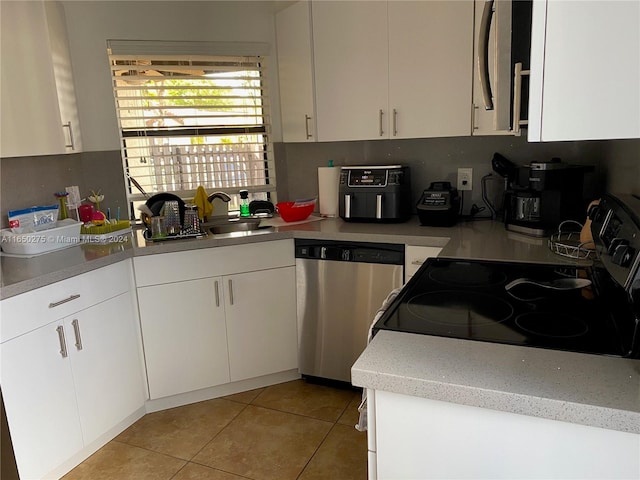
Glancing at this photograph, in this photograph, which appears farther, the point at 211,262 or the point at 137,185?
the point at 137,185

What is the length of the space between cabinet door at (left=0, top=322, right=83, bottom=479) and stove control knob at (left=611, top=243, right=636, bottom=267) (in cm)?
202

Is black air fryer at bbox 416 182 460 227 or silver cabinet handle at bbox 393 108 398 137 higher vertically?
silver cabinet handle at bbox 393 108 398 137

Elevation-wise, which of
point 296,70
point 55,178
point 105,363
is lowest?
point 105,363

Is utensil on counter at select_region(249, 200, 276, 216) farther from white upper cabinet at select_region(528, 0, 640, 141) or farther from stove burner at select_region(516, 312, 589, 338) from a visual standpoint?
white upper cabinet at select_region(528, 0, 640, 141)

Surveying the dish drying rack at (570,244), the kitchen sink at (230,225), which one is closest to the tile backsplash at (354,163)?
the dish drying rack at (570,244)

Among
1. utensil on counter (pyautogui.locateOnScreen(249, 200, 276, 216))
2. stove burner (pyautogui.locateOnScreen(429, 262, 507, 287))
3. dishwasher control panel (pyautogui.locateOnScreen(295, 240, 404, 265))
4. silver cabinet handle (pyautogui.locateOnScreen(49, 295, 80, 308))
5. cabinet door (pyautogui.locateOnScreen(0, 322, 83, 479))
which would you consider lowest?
cabinet door (pyautogui.locateOnScreen(0, 322, 83, 479))

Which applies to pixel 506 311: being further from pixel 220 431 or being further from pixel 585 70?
pixel 220 431

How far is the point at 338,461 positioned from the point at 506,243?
1.22 meters

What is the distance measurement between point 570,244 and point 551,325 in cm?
93

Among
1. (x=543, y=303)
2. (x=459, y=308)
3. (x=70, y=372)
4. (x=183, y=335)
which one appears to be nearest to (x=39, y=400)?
(x=70, y=372)

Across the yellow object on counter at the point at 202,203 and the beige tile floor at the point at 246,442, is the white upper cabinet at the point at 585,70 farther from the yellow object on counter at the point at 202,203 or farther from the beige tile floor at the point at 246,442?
the yellow object on counter at the point at 202,203

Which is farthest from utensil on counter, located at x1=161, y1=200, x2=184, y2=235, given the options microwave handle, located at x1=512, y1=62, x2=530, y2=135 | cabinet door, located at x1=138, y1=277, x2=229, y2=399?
microwave handle, located at x1=512, y1=62, x2=530, y2=135

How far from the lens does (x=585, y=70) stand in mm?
755

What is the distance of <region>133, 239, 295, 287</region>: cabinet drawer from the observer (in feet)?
7.86
